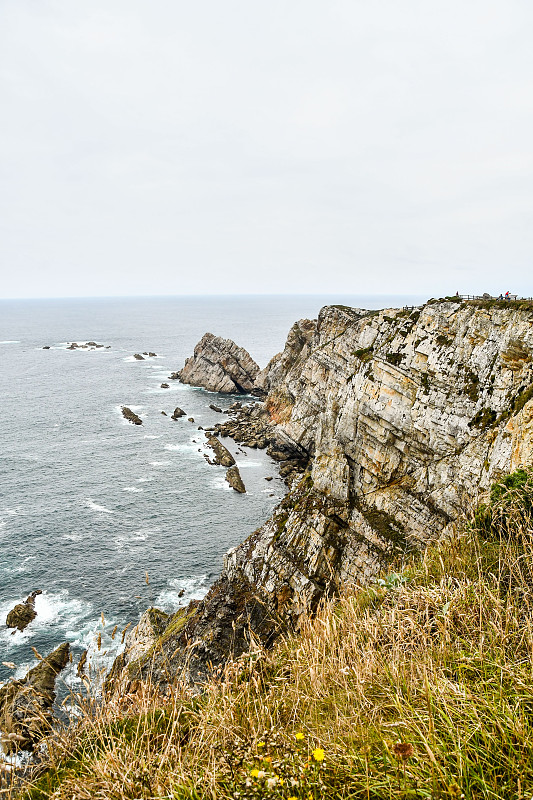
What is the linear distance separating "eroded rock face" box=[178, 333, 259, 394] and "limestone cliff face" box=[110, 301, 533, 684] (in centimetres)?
7066

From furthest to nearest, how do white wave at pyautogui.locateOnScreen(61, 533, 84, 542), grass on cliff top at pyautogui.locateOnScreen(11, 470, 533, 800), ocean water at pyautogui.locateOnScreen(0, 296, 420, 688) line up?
white wave at pyautogui.locateOnScreen(61, 533, 84, 542)
ocean water at pyautogui.locateOnScreen(0, 296, 420, 688)
grass on cliff top at pyautogui.locateOnScreen(11, 470, 533, 800)

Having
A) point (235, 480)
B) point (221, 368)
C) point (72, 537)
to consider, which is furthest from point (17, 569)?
point (221, 368)

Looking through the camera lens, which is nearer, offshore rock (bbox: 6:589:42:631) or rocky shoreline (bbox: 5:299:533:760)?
rocky shoreline (bbox: 5:299:533:760)

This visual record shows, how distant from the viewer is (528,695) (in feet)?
15.1

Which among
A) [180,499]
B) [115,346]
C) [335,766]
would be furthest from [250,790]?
[115,346]

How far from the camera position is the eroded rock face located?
111 m

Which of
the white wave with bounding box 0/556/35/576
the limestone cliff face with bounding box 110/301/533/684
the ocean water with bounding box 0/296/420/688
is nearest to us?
the limestone cliff face with bounding box 110/301/533/684

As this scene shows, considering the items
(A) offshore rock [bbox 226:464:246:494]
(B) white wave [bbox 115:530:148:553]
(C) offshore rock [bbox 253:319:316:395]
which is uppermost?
(C) offshore rock [bbox 253:319:316:395]

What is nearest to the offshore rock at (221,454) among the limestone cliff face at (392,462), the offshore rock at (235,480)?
the offshore rock at (235,480)

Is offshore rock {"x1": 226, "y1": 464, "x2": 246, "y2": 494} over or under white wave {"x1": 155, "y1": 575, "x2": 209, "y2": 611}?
over

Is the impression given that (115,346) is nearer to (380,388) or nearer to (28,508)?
(28,508)

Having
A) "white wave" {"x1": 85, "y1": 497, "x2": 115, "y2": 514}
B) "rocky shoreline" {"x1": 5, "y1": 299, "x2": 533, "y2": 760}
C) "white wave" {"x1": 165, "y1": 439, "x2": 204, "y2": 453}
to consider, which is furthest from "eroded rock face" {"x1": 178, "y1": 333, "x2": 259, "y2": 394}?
"rocky shoreline" {"x1": 5, "y1": 299, "x2": 533, "y2": 760}

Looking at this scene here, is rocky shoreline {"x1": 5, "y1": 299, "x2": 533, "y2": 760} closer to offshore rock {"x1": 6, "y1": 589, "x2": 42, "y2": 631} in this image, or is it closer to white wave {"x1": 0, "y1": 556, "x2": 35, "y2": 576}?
offshore rock {"x1": 6, "y1": 589, "x2": 42, "y2": 631}

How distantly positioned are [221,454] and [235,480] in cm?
963
